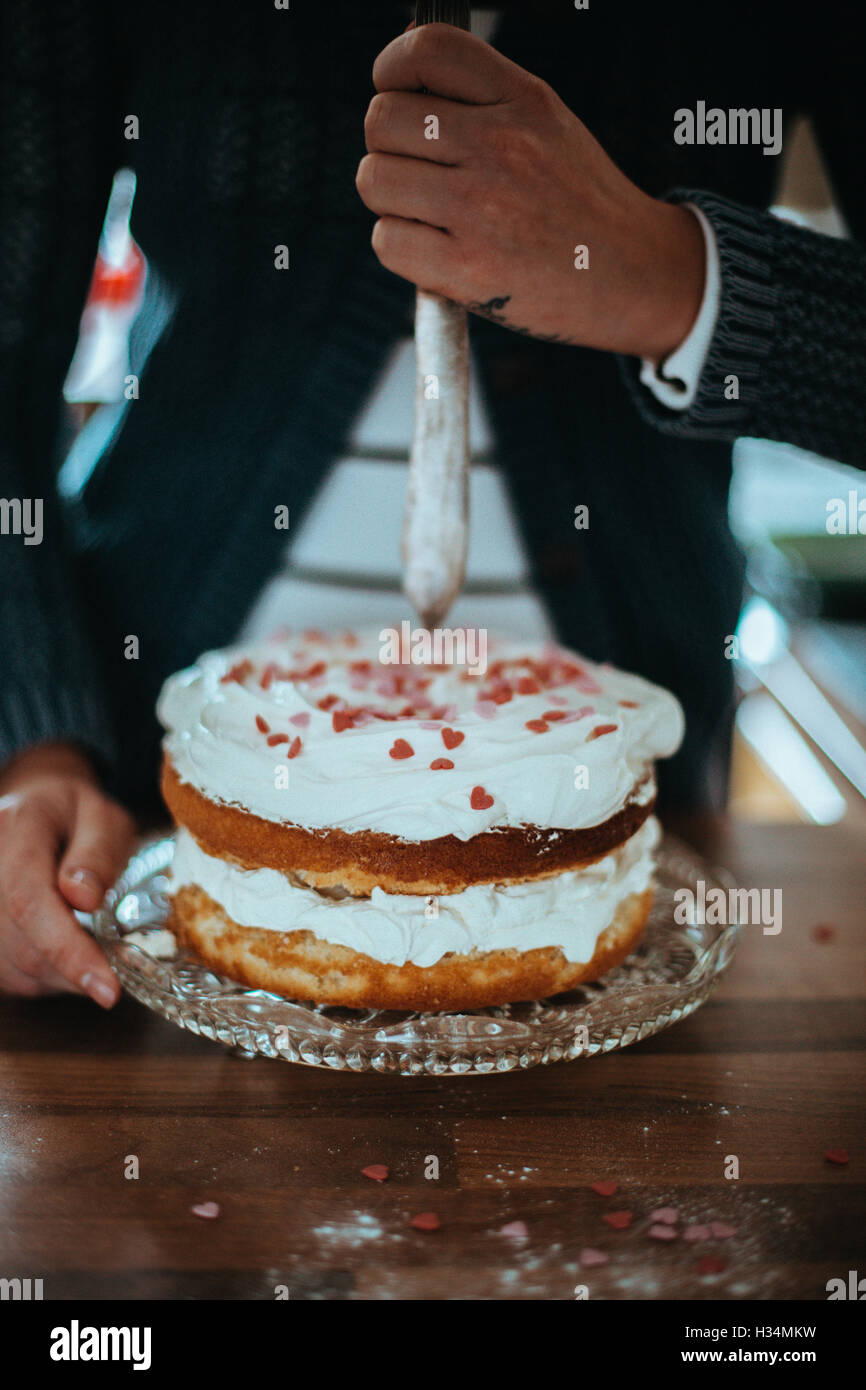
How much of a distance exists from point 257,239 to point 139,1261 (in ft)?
3.96

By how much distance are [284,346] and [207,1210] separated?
1091 millimetres

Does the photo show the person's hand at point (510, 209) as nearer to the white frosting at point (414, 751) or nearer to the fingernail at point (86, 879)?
the white frosting at point (414, 751)

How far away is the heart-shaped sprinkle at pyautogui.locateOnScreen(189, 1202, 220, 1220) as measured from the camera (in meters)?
0.73

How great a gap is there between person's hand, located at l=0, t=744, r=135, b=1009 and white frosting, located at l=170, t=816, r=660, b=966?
0.44ft

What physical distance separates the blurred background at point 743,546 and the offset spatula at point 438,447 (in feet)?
1.29

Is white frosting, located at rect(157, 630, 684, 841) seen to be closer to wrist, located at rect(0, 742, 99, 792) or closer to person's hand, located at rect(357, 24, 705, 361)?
wrist, located at rect(0, 742, 99, 792)

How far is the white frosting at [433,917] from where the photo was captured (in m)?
0.91

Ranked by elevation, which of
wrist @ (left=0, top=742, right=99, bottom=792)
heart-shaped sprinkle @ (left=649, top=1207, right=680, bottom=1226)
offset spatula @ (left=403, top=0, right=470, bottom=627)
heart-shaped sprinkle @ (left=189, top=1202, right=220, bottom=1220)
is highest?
offset spatula @ (left=403, top=0, right=470, bottom=627)

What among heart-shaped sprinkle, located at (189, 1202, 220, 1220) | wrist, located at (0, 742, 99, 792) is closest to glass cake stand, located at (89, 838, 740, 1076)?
heart-shaped sprinkle, located at (189, 1202, 220, 1220)

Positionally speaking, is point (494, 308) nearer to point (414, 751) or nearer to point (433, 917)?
point (414, 751)

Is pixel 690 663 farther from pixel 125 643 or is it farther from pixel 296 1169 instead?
pixel 296 1169

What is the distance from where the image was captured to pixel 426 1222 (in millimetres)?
730

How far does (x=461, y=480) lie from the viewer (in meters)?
0.96
